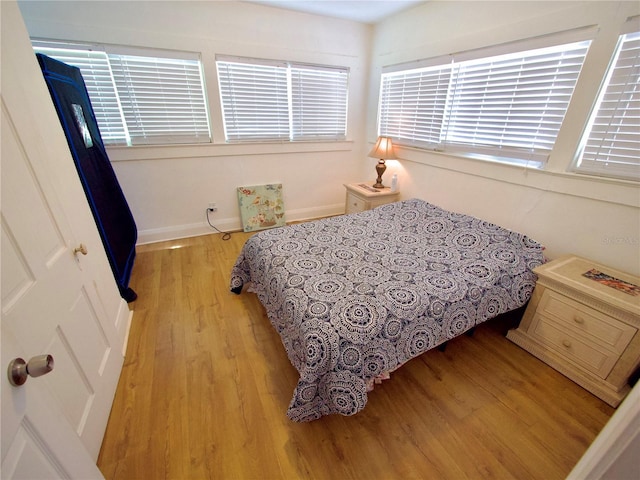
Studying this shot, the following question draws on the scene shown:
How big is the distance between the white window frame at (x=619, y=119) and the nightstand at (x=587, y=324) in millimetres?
600

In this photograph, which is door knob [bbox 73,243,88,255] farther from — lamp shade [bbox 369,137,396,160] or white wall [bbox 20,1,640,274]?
lamp shade [bbox 369,137,396,160]

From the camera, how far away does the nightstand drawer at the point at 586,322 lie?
54.6 inches

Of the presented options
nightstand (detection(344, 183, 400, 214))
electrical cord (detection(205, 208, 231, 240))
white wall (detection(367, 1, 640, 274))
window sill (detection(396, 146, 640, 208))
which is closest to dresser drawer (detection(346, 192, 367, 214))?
nightstand (detection(344, 183, 400, 214))

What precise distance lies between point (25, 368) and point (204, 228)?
110 inches

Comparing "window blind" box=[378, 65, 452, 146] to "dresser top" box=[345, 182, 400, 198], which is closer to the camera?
"window blind" box=[378, 65, 452, 146]

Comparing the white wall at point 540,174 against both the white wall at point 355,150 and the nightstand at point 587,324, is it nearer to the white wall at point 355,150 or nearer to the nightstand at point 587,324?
the white wall at point 355,150

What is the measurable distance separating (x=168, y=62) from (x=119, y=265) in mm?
1959

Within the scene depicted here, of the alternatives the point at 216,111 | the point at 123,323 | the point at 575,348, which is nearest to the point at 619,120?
the point at 575,348

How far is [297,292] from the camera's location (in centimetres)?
148

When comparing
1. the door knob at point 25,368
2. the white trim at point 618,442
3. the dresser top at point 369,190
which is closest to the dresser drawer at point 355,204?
the dresser top at point 369,190

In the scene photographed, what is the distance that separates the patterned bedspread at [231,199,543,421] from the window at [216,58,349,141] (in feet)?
5.29

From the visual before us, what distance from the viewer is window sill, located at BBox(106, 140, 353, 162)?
2691 millimetres

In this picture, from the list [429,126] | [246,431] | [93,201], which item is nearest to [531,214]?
[429,126]

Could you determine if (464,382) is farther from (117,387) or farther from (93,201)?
(93,201)
